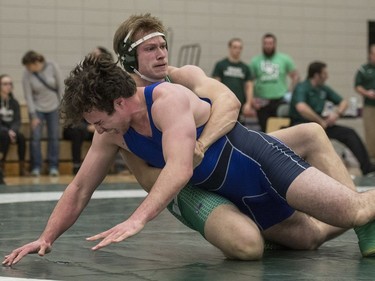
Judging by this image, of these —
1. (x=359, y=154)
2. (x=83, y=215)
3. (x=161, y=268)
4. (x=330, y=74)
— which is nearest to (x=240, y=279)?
(x=161, y=268)

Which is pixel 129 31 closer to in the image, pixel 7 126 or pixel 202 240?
pixel 202 240

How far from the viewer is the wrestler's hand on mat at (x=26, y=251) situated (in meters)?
3.73

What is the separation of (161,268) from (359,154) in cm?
658

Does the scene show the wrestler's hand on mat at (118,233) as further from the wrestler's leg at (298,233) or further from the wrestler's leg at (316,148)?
the wrestler's leg at (316,148)

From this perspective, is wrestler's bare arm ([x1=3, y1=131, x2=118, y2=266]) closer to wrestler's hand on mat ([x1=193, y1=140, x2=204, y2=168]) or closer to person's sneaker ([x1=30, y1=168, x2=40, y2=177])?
wrestler's hand on mat ([x1=193, y1=140, x2=204, y2=168])

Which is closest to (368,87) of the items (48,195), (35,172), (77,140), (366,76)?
(366,76)

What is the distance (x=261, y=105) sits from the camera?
1180cm

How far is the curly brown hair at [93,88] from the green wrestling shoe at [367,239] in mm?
1082

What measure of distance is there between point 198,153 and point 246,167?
0.28 meters

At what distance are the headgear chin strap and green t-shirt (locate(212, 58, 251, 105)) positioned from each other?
7198 millimetres

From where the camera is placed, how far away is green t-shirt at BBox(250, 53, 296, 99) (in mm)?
11820

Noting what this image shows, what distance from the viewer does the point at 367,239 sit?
4039 mm

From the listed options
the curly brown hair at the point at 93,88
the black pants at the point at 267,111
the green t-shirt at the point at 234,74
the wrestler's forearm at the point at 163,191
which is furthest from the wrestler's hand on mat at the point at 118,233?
the black pants at the point at 267,111

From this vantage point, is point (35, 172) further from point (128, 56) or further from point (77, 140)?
point (128, 56)
